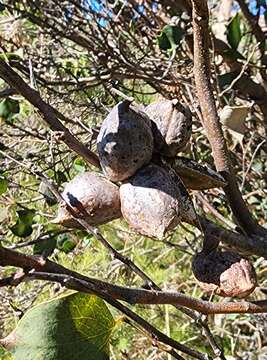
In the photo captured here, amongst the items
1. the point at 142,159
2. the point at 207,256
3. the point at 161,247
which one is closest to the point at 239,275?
the point at 207,256

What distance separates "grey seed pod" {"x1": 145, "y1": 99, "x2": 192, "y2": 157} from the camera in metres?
0.62

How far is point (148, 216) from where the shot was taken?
574mm

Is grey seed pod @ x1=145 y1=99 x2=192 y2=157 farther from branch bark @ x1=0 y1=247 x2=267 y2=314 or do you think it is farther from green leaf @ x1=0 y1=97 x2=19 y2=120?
green leaf @ x1=0 y1=97 x2=19 y2=120

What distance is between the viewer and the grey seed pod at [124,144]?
59cm

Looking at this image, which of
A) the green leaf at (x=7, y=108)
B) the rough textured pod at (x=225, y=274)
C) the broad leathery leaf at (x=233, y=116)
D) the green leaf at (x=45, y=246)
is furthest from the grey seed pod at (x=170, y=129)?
the green leaf at (x=7, y=108)

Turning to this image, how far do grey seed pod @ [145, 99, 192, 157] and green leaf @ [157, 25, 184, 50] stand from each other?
61cm

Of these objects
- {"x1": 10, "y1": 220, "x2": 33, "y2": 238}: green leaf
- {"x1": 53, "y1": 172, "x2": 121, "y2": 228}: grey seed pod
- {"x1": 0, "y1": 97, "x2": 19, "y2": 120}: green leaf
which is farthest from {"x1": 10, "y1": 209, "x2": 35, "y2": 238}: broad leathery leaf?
{"x1": 53, "y1": 172, "x2": 121, "y2": 228}: grey seed pod

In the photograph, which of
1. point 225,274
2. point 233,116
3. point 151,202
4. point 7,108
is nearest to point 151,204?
point 151,202

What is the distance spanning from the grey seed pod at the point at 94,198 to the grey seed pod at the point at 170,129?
6 cm

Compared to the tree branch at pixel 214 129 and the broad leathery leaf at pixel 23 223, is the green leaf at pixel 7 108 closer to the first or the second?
the broad leathery leaf at pixel 23 223

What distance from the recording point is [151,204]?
22.6 inches

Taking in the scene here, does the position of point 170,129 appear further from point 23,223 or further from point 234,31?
point 234,31

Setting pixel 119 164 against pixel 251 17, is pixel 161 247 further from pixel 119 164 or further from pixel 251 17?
pixel 119 164

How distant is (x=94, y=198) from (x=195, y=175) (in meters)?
0.10
